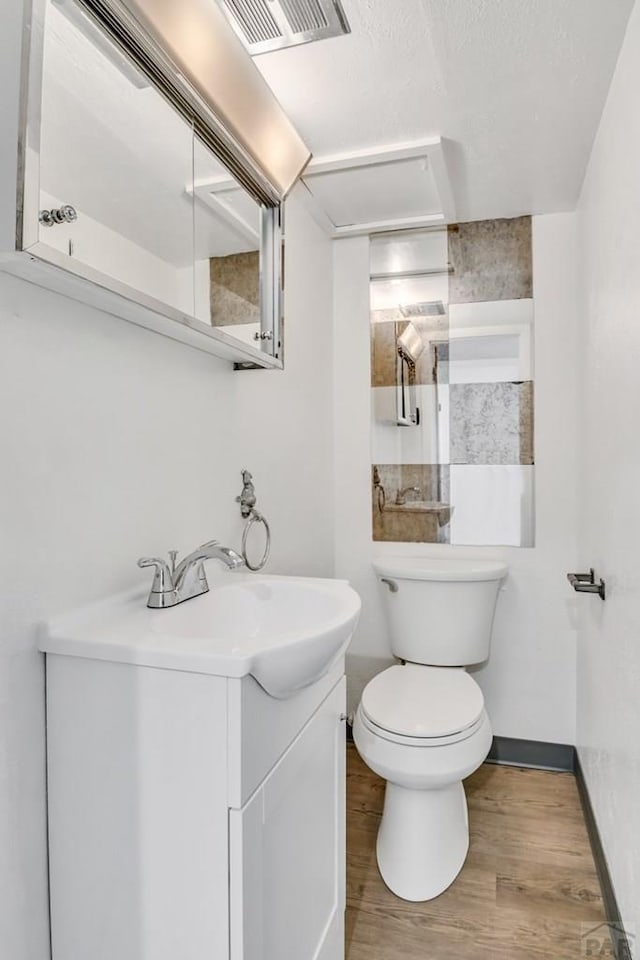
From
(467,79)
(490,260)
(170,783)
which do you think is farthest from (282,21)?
(170,783)

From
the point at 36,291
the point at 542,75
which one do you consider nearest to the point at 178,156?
the point at 36,291

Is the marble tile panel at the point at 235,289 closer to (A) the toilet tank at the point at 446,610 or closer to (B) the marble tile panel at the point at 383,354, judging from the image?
(B) the marble tile panel at the point at 383,354

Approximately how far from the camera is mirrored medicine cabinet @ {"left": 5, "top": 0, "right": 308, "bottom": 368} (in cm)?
80

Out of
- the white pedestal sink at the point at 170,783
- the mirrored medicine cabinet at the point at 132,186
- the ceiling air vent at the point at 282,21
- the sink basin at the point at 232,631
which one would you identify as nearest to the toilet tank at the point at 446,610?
the sink basin at the point at 232,631

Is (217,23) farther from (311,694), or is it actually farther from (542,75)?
(311,694)

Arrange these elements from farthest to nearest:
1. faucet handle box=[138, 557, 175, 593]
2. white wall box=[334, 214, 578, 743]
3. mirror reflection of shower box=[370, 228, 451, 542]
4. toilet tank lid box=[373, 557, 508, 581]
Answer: mirror reflection of shower box=[370, 228, 451, 542] → white wall box=[334, 214, 578, 743] → toilet tank lid box=[373, 557, 508, 581] → faucet handle box=[138, 557, 175, 593]

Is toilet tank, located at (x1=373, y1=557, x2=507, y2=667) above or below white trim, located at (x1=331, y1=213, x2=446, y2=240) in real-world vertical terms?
below

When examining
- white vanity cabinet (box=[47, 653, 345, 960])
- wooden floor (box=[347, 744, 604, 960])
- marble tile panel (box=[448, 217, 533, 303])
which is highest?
marble tile panel (box=[448, 217, 533, 303])

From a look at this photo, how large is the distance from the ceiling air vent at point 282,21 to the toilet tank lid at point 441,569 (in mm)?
1588

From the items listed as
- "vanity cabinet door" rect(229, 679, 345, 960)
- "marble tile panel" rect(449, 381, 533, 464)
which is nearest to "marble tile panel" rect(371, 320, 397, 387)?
"marble tile panel" rect(449, 381, 533, 464)

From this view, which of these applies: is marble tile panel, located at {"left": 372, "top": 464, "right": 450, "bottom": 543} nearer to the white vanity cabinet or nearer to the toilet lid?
the toilet lid

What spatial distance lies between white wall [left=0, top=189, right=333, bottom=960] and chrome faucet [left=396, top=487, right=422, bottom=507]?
941 millimetres

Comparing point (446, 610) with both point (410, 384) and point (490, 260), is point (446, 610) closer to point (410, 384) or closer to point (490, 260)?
point (410, 384)

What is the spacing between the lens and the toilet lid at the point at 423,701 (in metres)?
1.59
